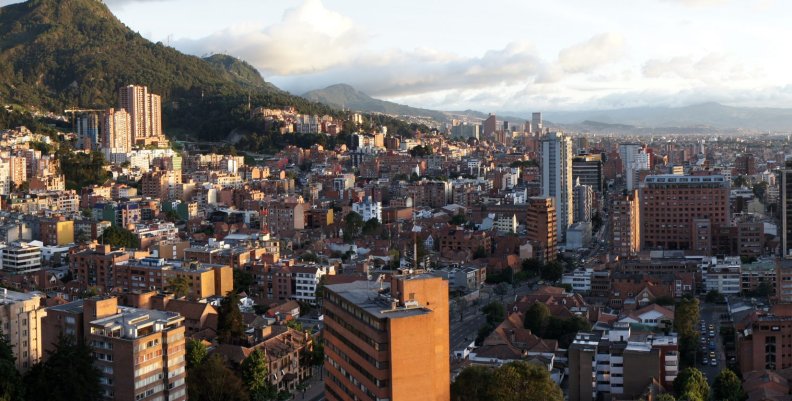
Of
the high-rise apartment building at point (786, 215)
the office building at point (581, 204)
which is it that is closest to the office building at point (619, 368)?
the high-rise apartment building at point (786, 215)

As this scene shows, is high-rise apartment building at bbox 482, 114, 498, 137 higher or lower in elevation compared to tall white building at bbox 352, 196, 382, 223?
higher

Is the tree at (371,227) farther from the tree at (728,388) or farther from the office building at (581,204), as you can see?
the tree at (728,388)

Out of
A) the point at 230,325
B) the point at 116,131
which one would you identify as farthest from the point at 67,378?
the point at 116,131

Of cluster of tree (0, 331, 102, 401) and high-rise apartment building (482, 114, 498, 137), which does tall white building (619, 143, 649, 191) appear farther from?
cluster of tree (0, 331, 102, 401)

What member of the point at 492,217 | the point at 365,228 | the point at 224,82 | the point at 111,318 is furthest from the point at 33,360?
the point at 224,82

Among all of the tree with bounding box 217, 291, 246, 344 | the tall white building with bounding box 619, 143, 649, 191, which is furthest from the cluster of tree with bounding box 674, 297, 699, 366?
the tall white building with bounding box 619, 143, 649, 191

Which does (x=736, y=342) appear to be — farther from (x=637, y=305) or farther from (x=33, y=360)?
(x=33, y=360)

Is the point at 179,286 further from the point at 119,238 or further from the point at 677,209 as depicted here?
the point at 677,209

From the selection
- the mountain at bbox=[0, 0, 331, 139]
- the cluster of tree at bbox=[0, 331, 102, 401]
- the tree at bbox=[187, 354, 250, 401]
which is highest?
the mountain at bbox=[0, 0, 331, 139]
